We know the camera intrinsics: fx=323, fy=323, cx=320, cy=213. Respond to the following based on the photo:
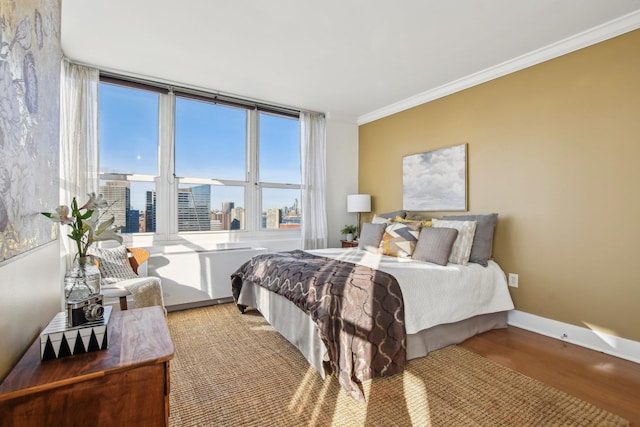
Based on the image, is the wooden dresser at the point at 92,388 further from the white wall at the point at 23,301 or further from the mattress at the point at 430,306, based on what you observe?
the mattress at the point at 430,306

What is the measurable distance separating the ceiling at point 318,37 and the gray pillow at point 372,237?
5.47 ft

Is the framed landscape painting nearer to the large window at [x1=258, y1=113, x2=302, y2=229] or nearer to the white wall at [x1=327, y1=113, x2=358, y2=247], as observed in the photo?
the white wall at [x1=327, y1=113, x2=358, y2=247]

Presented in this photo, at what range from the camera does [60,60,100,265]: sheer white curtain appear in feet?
10.2

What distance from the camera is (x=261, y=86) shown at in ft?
12.6

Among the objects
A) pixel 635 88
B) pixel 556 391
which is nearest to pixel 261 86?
pixel 635 88

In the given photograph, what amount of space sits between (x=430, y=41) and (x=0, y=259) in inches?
122

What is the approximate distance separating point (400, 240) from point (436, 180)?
1040 mm

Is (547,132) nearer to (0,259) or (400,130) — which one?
(400,130)

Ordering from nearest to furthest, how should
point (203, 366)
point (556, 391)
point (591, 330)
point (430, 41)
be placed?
point (556, 391) < point (203, 366) < point (591, 330) < point (430, 41)

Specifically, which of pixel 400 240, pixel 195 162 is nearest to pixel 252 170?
pixel 195 162

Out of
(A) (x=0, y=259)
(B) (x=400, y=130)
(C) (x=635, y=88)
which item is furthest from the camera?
(B) (x=400, y=130)

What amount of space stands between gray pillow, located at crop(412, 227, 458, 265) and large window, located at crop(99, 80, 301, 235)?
2166 mm

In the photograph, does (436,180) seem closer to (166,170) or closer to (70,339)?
(166,170)

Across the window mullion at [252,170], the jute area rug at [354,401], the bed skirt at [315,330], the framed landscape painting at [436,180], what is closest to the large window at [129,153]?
the window mullion at [252,170]
